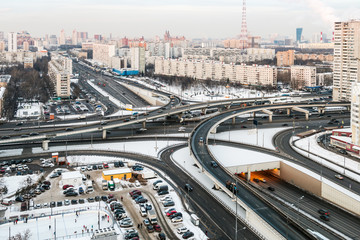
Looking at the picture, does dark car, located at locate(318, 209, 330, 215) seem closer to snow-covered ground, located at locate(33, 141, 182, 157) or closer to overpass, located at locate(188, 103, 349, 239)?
overpass, located at locate(188, 103, 349, 239)

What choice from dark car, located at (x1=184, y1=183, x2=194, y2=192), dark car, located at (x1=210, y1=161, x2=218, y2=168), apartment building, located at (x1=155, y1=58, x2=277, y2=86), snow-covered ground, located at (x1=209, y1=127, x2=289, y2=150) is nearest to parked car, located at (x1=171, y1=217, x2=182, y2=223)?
dark car, located at (x1=184, y1=183, x2=194, y2=192)

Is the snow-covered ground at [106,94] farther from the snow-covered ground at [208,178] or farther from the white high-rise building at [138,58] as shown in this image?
the snow-covered ground at [208,178]

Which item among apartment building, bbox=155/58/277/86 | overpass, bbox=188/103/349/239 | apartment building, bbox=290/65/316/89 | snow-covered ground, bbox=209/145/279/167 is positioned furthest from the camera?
apartment building, bbox=155/58/277/86

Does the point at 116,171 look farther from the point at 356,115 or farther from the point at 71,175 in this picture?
the point at 356,115

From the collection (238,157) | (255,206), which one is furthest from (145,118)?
(255,206)

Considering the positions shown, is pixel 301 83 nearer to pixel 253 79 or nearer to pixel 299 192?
pixel 253 79

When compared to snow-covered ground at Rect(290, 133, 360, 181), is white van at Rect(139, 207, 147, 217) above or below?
below

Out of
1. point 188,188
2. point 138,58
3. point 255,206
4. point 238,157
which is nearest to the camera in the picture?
point 255,206
